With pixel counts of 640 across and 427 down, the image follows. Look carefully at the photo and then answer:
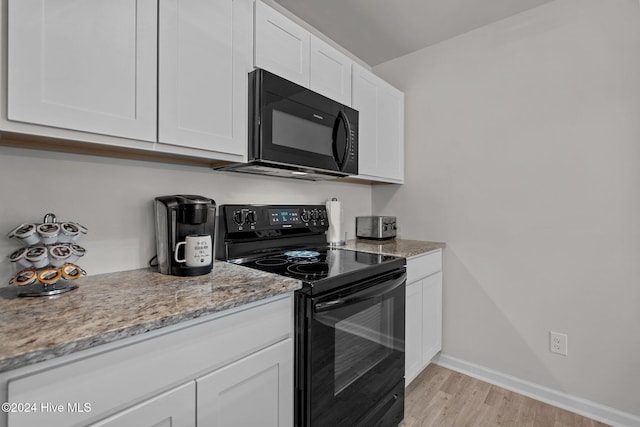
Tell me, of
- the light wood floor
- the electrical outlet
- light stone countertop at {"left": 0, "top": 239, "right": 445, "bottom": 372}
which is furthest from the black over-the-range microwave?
the electrical outlet

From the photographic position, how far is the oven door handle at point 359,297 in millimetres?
1174

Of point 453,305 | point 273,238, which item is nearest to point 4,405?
point 273,238

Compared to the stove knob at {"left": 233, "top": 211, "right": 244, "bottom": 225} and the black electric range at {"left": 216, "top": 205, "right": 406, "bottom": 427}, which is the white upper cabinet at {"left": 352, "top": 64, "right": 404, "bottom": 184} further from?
the stove knob at {"left": 233, "top": 211, "right": 244, "bottom": 225}

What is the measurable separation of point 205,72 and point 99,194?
67 cm

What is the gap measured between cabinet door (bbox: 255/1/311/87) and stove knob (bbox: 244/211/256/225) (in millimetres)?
752

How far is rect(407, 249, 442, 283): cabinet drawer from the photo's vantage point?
1898mm

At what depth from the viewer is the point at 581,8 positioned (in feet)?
5.95

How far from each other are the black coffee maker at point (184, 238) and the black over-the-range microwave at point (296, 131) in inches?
13.9

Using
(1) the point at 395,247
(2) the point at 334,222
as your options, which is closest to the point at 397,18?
(2) the point at 334,222

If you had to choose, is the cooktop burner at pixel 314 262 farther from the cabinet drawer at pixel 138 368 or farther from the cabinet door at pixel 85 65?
the cabinet door at pixel 85 65

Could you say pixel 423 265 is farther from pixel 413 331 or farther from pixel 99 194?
pixel 99 194

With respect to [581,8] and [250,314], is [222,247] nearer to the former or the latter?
[250,314]

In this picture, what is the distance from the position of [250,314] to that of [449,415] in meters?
1.54

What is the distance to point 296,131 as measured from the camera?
5.16ft
